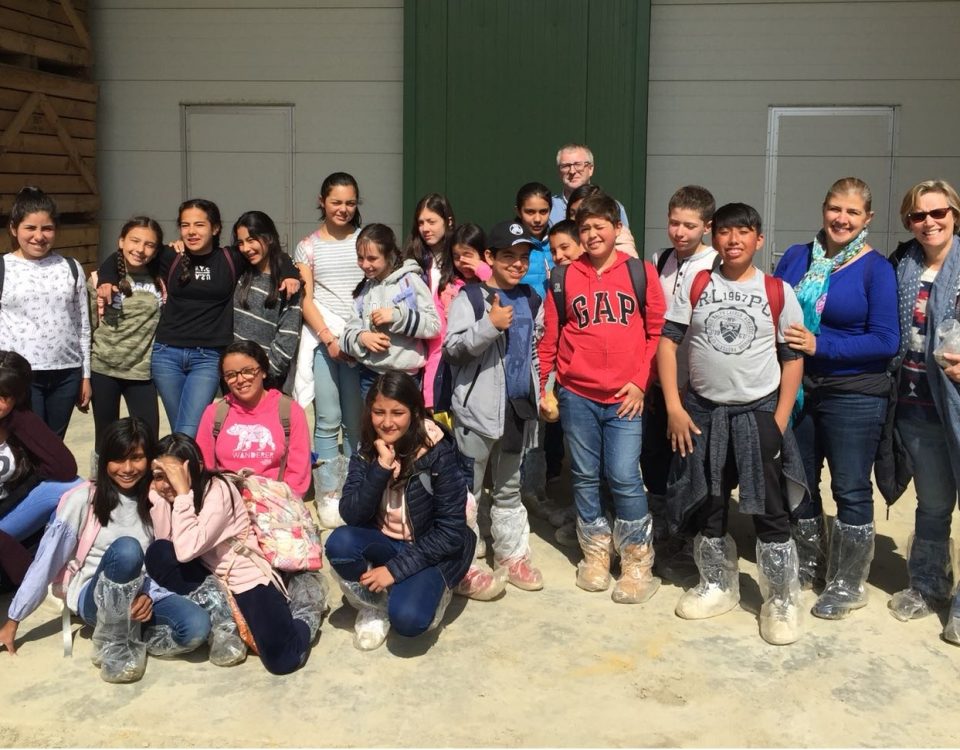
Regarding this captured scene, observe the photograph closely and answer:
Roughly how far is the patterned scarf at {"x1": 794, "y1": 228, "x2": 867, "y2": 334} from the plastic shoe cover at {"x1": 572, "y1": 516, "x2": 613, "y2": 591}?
122 cm

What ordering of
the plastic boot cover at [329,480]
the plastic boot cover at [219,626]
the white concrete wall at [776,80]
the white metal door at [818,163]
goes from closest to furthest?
the plastic boot cover at [219,626], the plastic boot cover at [329,480], the white concrete wall at [776,80], the white metal door at [818,163]

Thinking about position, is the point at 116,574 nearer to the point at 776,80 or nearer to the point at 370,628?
the point at 370,628

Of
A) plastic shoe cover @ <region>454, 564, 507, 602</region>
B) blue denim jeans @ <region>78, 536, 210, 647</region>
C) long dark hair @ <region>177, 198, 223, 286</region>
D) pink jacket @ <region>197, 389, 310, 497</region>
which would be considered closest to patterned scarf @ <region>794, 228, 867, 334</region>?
plastic shoe cover @ <region>454, 564, 507, 602</region>

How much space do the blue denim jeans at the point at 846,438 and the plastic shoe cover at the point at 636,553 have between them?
2.33ft

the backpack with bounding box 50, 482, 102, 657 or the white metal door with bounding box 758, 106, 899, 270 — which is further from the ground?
the white metal door with bounding box 758, 106, 899, 270

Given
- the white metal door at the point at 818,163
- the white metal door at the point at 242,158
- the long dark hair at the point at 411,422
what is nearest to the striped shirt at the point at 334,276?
the long dark hair at the point at 411,422

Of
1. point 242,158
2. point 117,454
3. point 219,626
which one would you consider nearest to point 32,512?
point 117,454

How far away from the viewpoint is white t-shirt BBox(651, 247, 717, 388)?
4.46 m

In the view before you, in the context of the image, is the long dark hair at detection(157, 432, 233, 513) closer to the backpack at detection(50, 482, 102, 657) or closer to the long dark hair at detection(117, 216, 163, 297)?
the backpack at detection(50, 482, 102, 657)

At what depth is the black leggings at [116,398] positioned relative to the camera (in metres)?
5.08

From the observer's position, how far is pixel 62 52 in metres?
8.54

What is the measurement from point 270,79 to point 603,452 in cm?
575

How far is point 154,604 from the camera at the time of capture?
3799 mm

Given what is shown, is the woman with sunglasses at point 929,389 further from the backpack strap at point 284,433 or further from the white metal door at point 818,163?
the white metal door at point 818,163
